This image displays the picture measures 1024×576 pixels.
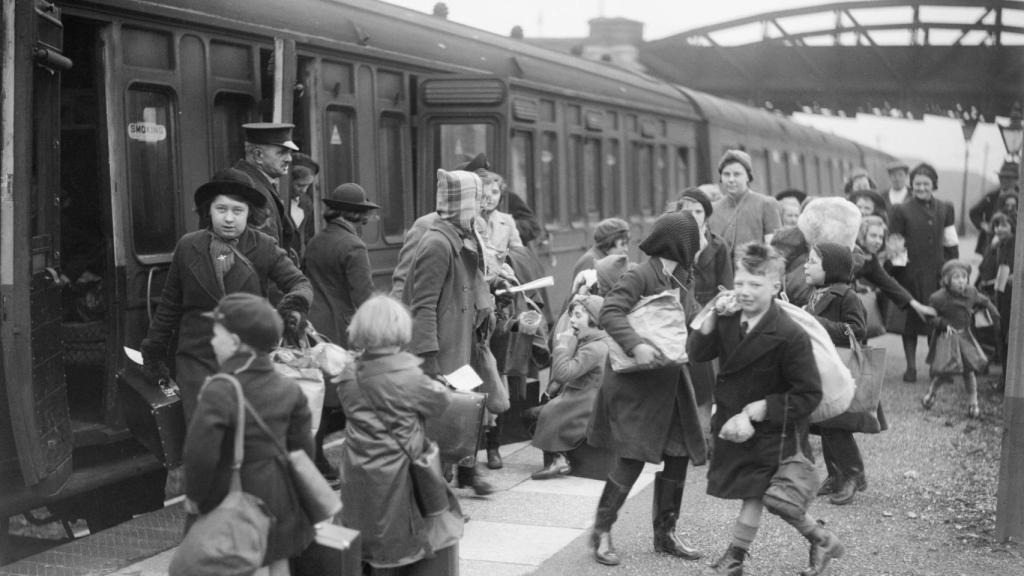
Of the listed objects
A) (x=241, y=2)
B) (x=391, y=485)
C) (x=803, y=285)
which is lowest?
(x=391, y=485)

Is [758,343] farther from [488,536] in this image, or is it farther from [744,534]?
[488,536]

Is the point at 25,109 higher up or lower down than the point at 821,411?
higher up

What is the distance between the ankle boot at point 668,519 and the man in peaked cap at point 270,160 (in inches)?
95.1

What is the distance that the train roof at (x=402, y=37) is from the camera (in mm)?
7426

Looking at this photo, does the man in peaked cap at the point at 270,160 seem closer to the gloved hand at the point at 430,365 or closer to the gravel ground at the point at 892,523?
the gloved hand at the point at 430,365

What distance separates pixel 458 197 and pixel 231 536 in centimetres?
283

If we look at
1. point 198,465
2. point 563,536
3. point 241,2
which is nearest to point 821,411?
point 563,536

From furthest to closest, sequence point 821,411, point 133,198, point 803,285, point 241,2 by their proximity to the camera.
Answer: point 241,2, point 803,285, point 133,198, point 821,411

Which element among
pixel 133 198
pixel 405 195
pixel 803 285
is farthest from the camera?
pixel 405 195

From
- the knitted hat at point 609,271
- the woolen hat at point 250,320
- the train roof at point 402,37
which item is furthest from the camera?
the train roof at point 402,37

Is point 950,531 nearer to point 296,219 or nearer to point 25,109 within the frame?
point 296,219

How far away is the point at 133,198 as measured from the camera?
22.2 feet

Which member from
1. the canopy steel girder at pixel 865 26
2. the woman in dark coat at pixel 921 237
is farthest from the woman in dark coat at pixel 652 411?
the canopy steel girder at pixel 865 26

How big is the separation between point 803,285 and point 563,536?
2.22 metres
